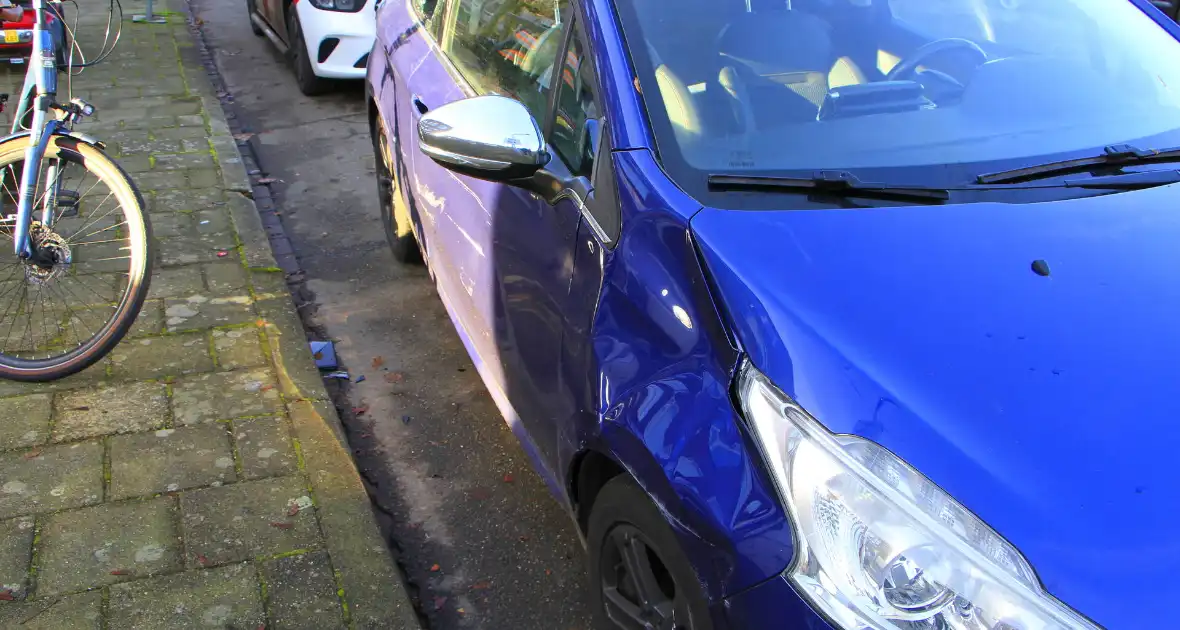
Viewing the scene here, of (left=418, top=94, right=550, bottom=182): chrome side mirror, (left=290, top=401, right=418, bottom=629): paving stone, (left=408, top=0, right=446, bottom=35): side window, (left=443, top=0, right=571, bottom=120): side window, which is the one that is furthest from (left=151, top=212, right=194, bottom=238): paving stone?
(left=418, top=94, right=550, bottom=182): chrome side mirror

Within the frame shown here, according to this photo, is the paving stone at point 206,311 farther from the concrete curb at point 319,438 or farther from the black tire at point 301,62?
the black tire at point 301,62

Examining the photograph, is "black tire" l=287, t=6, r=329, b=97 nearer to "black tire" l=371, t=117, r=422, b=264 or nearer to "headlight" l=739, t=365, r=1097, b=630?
"black tire" l=371, t=117, r=422, b=264

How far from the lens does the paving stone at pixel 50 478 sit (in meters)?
3.02

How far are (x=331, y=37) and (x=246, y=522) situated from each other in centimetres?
509

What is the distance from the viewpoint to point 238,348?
156 inches

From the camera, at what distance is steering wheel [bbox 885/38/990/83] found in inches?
102

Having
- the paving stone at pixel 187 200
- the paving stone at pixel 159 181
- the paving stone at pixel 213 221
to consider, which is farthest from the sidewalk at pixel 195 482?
the paving stone at pixel 159 181

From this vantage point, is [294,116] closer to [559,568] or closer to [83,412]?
[83,412]

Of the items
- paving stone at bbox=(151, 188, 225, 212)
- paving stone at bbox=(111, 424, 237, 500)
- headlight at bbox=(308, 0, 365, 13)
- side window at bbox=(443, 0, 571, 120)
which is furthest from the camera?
headlight at bbox=(308, 0, 365, 13)

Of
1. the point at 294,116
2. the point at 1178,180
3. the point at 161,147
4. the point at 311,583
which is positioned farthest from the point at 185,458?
the point at 294,116

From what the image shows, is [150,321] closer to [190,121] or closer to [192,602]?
[192,602]

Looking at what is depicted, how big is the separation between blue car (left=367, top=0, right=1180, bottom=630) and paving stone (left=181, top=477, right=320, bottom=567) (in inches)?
27.3

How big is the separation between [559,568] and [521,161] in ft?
4.21

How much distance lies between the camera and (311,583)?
9.10 ft
